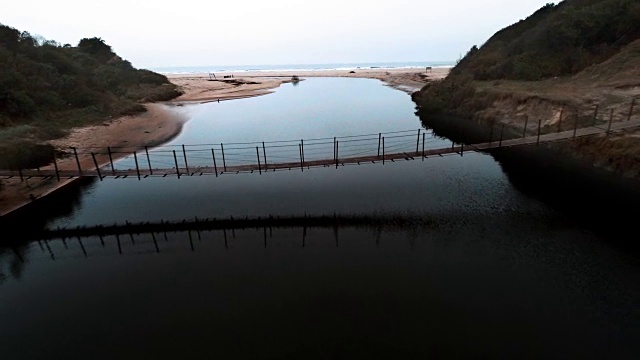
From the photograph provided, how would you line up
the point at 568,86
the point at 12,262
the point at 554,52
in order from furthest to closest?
the point at 554,52, the point at 568,86, the point at 12,262

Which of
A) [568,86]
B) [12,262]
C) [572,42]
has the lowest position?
[12,262]


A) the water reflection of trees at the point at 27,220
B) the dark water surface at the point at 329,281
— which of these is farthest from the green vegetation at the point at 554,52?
the water reflection of trees at the point at 27,220

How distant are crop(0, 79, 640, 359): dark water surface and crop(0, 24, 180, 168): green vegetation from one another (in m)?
10.1

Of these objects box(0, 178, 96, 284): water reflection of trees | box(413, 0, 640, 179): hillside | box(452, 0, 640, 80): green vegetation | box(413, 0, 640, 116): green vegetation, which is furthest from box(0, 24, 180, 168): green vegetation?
box(452, 0, 640, 80): green vegetation

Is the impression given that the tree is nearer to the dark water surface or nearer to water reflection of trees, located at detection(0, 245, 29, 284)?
the dark water surface

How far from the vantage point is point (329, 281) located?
14516mm

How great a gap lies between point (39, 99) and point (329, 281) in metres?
43.7

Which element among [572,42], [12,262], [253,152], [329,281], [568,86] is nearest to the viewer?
[329,281]

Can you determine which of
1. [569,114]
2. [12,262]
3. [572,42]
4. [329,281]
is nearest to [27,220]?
[12,262]

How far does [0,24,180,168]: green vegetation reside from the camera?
2910 centimetres

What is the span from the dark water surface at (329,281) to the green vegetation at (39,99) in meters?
10.1

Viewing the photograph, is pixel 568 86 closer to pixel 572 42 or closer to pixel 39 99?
pixel 572 42

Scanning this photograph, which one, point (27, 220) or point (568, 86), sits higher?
point (568, 86)

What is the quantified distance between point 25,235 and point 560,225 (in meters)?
29.7
